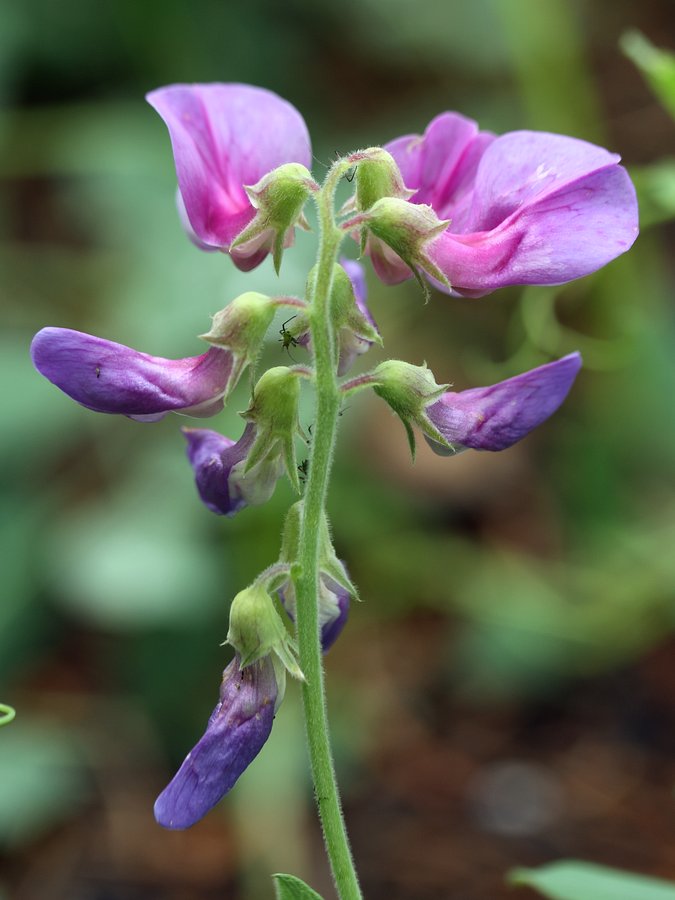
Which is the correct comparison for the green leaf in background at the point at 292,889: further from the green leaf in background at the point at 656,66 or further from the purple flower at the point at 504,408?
the green leaf in background at the point at 656,66

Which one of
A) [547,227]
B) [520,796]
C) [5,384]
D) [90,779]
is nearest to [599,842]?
[520,796]

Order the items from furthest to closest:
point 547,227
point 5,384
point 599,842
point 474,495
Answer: point 474,495, point 5,384, point 599,842, point 547,227

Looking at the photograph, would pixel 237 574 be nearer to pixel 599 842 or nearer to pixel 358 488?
pixel 358 488

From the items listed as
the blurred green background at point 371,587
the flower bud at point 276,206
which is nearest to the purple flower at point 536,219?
the flower bud at point 276,206

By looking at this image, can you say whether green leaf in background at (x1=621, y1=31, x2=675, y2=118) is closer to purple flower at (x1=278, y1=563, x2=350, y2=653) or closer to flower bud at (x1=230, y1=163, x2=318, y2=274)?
flower bud at (x1=230, y1=163, x2=318, y2=274)

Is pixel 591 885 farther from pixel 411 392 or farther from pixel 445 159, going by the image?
pixel 445 159

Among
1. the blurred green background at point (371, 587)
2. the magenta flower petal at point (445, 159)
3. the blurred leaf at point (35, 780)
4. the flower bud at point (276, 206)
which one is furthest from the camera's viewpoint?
the blurred green background at point (371, 587)

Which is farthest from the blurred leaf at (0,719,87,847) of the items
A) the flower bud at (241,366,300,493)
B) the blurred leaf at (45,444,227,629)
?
the flower bud at (241,366,300,493)
